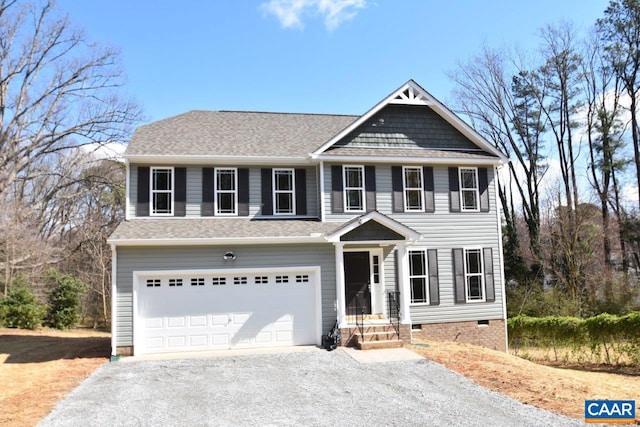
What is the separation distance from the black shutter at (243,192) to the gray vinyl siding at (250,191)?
10 cm

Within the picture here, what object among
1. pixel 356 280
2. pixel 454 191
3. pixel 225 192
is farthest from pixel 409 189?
pixel 225 192

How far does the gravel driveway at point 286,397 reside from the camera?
748cm

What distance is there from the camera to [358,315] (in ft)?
47.6

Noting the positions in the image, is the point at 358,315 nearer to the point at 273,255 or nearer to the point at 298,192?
the point at 273,255

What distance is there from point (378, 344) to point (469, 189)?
21.3 ft

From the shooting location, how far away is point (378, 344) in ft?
41.5

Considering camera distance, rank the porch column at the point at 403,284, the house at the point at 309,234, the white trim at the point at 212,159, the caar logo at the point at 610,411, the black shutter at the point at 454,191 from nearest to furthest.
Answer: the caar logo at the point at 610,411
the house at the point at 309,234
the porch column at the point at 403,284
the white trim at the point at 212,159
the black shutter at the point at 454,191

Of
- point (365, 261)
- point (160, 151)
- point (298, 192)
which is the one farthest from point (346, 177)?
point (160, 151)

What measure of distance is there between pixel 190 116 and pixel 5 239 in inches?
429

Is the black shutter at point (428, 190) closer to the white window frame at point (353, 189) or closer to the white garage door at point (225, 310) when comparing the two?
the white window frame at point (353, 189)

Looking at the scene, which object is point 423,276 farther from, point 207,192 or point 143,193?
point 143,193

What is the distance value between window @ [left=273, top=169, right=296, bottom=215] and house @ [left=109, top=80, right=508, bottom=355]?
3 cm

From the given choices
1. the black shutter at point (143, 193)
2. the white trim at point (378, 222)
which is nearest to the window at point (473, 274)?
the white trim at point (378, 222)

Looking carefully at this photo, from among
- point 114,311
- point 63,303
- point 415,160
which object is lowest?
point 63,303
